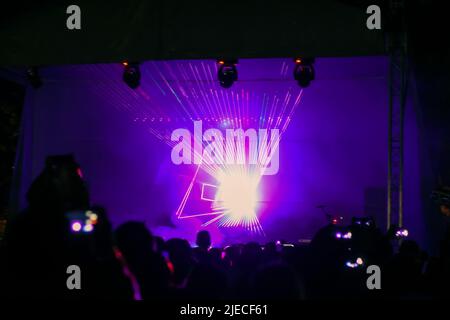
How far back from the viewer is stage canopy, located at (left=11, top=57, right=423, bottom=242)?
30.9 feet

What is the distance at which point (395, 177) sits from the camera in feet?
28.4

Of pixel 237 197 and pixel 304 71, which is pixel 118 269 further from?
pixel 237 197

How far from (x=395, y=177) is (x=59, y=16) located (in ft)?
21.8

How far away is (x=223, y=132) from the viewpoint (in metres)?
9.64

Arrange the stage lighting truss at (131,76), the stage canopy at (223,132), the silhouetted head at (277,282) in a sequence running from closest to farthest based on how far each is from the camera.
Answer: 1. the silhouetted head at (277,282)
2. the stage lighting truss at (131,76)
3. the stage canopy at (223,132)

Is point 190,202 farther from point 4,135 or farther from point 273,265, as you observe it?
point 273,265

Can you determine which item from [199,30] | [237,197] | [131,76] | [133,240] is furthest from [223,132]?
[133,240]

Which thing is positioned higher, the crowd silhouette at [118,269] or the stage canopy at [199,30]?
the stage canopy at [199,30]

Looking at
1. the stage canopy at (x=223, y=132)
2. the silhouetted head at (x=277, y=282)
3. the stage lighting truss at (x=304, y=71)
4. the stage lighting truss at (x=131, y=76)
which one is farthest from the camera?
the stage canopy at (x=223, y=132)

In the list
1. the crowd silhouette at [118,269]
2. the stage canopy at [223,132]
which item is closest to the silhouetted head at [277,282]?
the crowd silhouette at [118,269]

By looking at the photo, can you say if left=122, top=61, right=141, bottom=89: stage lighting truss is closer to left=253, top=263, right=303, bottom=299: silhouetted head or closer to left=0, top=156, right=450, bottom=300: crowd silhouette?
left=0, top=156, right=450, bottom=300: crowd silhouette

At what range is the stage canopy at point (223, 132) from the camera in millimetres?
9422

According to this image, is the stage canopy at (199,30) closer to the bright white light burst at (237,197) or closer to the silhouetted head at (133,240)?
the silhouetted head at (133,240)

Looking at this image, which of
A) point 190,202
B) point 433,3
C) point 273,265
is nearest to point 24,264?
point 273,265
